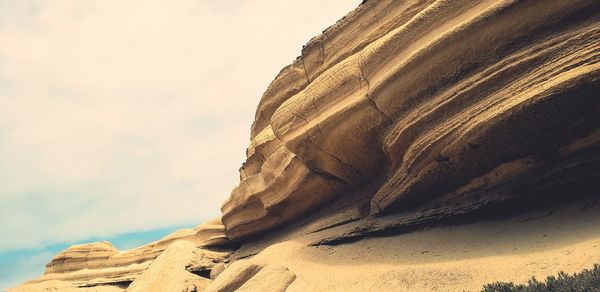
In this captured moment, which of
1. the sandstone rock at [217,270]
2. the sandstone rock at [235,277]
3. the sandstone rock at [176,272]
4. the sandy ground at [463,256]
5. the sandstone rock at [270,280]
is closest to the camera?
Result: the sandy ground at [463,256]

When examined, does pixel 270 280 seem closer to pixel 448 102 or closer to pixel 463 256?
pixel 463 256

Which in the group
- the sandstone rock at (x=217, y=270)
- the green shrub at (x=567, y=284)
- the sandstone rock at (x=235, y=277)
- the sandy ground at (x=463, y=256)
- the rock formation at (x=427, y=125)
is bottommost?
the green shrub at (x=567, y=284)

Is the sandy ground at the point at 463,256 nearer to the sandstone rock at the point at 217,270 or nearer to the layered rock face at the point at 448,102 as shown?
the layered rock face at the point at 448,102

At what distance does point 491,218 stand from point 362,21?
588 cm

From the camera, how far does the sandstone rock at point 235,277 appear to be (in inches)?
435

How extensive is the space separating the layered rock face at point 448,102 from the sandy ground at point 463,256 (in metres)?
0.76

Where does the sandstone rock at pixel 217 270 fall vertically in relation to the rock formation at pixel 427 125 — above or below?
below

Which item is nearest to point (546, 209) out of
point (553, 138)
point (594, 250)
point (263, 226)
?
point (553, 138)

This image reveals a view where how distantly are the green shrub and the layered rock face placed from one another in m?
2.88

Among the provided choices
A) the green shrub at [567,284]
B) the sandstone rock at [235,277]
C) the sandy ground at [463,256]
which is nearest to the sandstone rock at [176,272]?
the sandstone rock at [235,277]

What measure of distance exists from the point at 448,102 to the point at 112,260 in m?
20.0

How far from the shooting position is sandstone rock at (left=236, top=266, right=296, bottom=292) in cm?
992

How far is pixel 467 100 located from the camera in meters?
8.51

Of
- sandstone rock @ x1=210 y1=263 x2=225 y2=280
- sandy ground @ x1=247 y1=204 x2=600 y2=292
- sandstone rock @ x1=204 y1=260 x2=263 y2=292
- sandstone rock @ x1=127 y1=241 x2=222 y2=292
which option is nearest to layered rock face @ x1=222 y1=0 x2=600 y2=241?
sandy ground @ x1=247 y1=204 x2=600 y2=292
